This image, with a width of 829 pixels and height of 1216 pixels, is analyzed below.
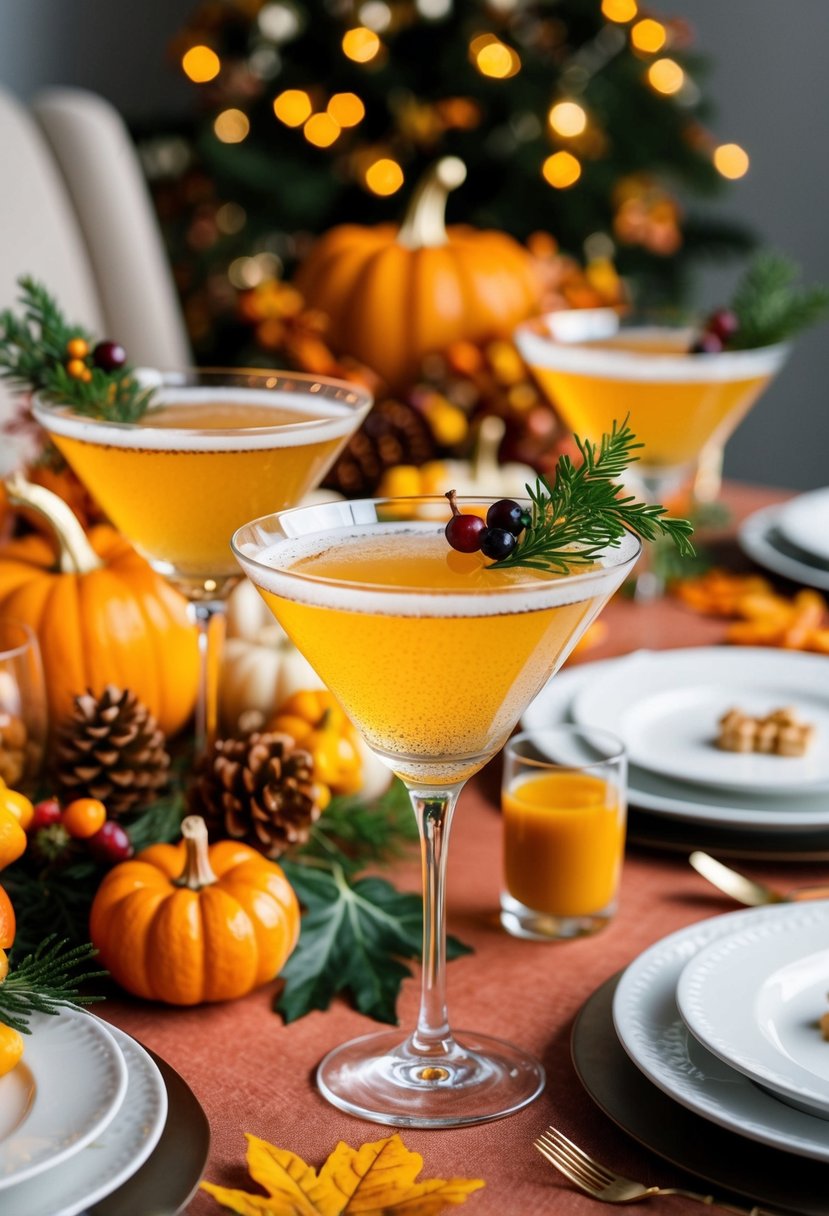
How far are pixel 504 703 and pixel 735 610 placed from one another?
1.04m

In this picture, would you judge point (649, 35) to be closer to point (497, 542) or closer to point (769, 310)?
point (769, 310)

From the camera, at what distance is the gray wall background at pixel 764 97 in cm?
467

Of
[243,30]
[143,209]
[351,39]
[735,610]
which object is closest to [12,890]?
[735,610]

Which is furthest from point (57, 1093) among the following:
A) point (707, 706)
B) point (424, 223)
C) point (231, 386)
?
point (424, 223)

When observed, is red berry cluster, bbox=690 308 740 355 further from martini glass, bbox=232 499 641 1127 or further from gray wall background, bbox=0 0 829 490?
gray wall background, bbox=0 0 829 490

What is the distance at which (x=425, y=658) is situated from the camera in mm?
875

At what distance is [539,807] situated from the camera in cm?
119

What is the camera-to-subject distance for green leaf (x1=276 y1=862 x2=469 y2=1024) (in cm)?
105

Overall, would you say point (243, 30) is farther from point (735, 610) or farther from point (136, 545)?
point (136, 545)

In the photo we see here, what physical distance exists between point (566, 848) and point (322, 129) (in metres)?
3.13

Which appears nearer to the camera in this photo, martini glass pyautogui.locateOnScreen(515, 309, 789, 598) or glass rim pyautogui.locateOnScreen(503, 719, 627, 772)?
glass rim pyautogui.locateOnScreen(503, 719, 627, 772)

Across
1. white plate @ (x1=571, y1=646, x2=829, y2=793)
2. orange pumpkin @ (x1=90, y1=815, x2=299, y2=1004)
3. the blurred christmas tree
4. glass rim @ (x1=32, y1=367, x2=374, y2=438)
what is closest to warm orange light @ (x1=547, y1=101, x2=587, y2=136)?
the blurred christmas tree

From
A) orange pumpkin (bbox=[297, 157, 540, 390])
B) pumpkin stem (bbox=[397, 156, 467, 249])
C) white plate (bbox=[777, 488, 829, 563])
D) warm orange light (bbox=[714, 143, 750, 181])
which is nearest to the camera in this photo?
white plate (bbox=[777, 488, 829, 563])

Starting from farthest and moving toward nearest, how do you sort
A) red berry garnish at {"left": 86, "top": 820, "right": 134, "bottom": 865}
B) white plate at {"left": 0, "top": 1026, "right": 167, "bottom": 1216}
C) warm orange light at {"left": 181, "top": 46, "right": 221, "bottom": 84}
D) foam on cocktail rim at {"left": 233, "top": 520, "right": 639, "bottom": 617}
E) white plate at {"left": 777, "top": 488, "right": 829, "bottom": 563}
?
1. warm orange light at {"left": 181, "top": 46, "right": 221, "bottom": 84}
2. white plate at {"left": 777, "top": 488, "right": 829, "bottom": 563}
3. red berry garnish at {"left": 86, "top": 820, "right": 134, "bottom": 865}
4. foam on cocktail rim at {"left": 233, "top": 520, "right": 639, "bottom": 617}
5. white plate at {"left": 0, "top": 1026, "right": 167, "bottom": 1216}
